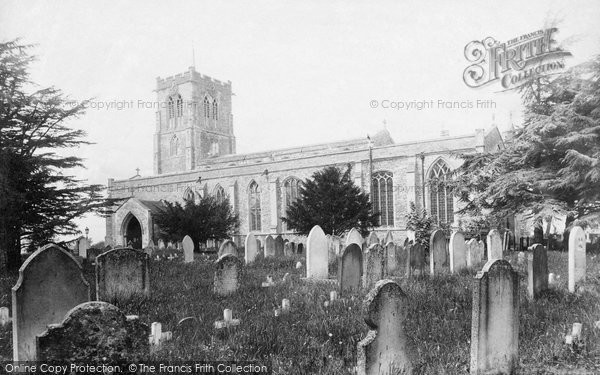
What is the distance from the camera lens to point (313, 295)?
7055 mm

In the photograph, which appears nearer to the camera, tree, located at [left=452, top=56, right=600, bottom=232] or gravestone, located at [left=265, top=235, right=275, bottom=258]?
tree, located at [left=452, top=56, right=600, bottom=232]

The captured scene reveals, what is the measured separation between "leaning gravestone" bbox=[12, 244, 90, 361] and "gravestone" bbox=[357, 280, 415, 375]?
102 inches

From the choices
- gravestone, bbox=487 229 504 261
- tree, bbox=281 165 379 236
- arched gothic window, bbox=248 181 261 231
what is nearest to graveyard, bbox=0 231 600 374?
gravestone, bbox=487 229 504 261

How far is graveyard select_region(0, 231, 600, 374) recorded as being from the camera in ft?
13.1

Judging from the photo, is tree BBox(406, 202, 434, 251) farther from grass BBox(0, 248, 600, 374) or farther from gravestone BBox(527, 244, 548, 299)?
gravestone BBox(527, 244, 548, 299)

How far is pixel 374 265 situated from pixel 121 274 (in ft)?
13.8

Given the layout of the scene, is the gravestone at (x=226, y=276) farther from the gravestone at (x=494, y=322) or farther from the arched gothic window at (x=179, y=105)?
the arched gothic window at (x=179, y=105)

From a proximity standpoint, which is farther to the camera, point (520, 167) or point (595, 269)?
point (520, 167)

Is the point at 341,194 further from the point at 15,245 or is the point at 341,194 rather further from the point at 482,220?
the point at 15,245

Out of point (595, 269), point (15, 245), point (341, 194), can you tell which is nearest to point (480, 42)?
point (595, 269)

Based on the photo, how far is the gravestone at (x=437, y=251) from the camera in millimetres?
10281

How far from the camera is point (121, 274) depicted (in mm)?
6672

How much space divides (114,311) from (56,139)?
1060 centimetres

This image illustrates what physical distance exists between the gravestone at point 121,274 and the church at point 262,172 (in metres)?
11.3
